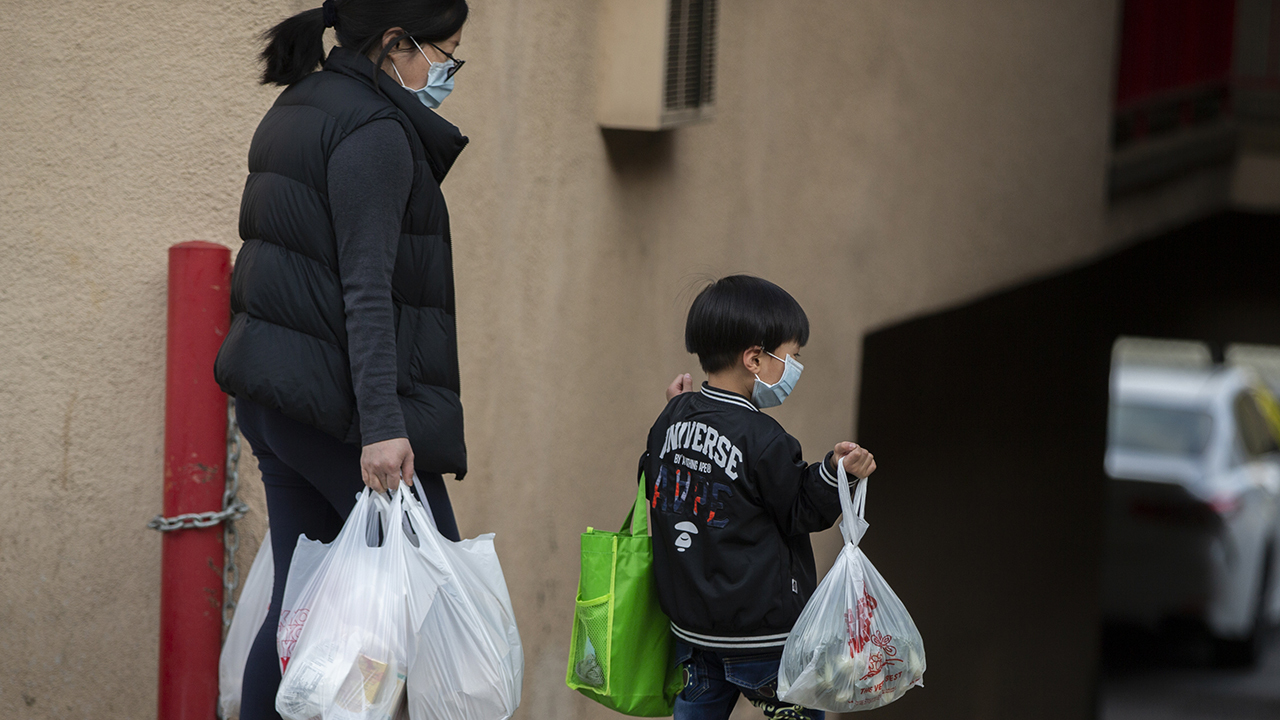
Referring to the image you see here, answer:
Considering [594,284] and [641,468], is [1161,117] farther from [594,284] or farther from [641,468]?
[641,468]

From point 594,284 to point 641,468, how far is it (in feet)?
4.65

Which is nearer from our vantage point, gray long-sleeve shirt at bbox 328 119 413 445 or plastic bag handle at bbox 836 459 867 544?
gray long-sleeve shirt at bbox 328 119 413 445

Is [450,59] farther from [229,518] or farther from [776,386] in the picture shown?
[229,518]

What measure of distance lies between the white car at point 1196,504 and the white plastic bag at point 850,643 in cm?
719

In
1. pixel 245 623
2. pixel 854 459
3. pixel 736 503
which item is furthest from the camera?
pixel 245 623

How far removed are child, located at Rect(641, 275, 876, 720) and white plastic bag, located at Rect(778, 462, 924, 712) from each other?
0.26 feet

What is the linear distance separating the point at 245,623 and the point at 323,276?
0.87 metres

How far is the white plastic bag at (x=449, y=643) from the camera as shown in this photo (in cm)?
227

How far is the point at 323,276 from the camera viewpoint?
2289mm

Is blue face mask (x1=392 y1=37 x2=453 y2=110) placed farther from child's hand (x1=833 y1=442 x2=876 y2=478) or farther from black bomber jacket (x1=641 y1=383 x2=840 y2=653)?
child's hand (x1=833 y1=442 x2=876 y2=478)

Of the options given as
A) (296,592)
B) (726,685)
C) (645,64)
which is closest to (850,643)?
(726,685)

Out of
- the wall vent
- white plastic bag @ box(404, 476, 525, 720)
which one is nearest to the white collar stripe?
white plastic bag @ box(404, 476, 525, 720)

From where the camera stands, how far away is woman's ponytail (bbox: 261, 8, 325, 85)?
238 centimetres

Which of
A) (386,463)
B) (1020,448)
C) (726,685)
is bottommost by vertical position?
(1020,448)
